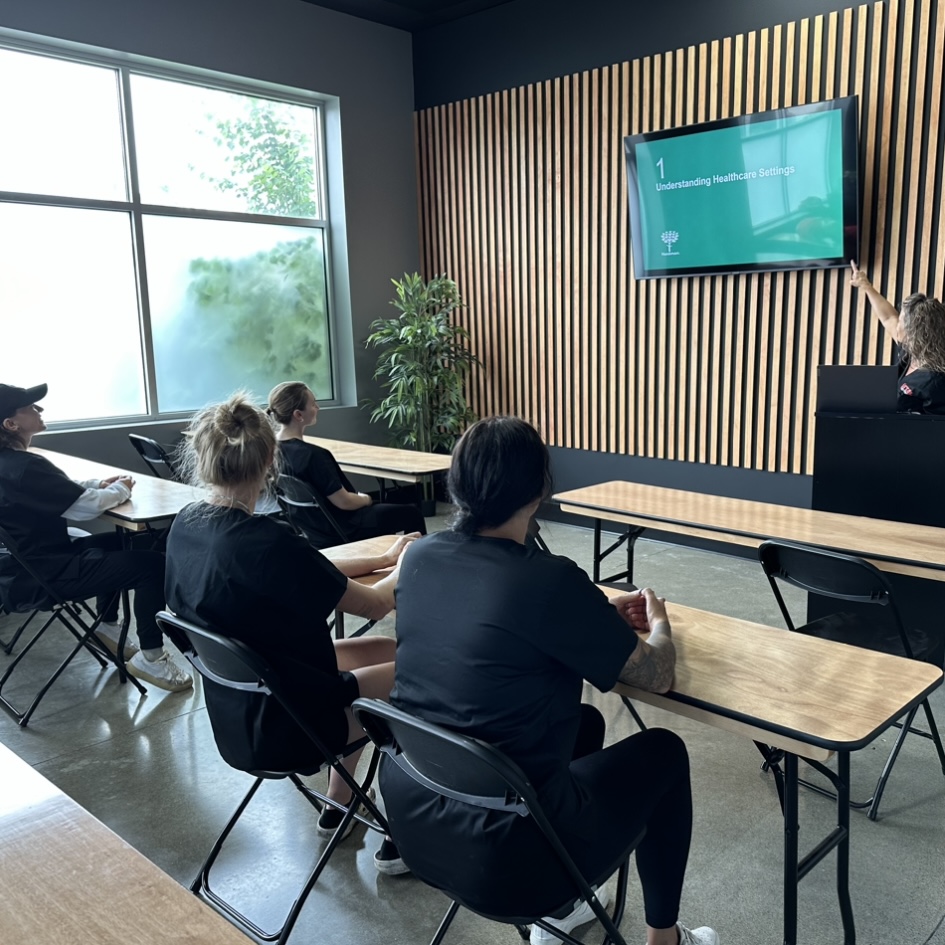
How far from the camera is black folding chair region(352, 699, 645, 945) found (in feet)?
4.59

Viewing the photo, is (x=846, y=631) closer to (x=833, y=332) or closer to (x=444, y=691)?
(x=444, y=691)

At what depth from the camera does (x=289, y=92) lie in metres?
6.74

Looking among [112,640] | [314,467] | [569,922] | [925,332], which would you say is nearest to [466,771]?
[569,922]

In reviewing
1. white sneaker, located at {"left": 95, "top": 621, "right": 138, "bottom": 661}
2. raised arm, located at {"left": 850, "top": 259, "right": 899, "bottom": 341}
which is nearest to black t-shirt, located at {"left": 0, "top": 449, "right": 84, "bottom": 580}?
white sneaker, located at {"left": 95, "top": 621, "right": 138, "bottom": 661}

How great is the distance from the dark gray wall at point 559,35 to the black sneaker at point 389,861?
196 inches

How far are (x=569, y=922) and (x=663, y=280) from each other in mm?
4616

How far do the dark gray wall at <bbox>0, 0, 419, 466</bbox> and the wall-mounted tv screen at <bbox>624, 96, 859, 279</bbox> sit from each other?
2.46 m

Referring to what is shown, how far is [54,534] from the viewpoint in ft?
11.3

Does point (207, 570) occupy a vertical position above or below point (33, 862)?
above

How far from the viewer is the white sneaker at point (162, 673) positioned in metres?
3.64

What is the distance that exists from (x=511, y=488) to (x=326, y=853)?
3.62ft

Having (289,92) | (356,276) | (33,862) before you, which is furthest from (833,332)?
(33,862)

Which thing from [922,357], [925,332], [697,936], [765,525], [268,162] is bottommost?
[697,936]

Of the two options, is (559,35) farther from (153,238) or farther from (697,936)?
(697,936)
